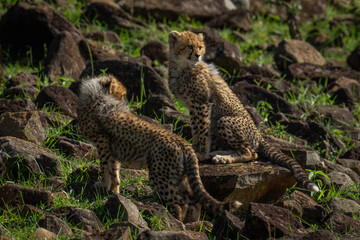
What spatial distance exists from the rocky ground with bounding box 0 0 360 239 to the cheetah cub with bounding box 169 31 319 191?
33 centimetres

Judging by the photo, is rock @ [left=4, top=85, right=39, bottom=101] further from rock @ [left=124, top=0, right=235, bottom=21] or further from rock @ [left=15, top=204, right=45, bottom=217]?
rock @ [left=124, top=0, right=235, bottom=21]

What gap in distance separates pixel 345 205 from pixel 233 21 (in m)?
8.02

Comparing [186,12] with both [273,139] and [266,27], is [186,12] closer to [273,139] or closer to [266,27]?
[266,27]

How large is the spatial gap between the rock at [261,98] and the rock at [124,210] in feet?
15.7

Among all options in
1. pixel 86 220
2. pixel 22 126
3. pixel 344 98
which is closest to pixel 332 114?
pixel 344 98

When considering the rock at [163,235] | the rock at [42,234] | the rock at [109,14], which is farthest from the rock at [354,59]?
the rock at [42,234]

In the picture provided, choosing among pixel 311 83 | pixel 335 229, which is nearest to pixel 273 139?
pixel 335 229

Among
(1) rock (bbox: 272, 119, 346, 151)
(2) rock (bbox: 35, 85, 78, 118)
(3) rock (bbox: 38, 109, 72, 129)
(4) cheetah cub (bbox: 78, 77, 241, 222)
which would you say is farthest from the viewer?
(1) rock (bbox: 272, 119, 346, 151)

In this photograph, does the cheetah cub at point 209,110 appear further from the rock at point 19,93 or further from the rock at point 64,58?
the rock at point 64,58

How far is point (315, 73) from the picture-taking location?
12.4 meters

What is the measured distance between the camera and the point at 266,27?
50.8 feet

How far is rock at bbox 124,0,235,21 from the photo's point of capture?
1427 centimetres

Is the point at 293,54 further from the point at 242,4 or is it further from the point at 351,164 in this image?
the point at 351,164

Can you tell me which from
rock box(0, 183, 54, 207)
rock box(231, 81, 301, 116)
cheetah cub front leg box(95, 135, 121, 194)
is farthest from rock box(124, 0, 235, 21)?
→ rock box(0, 183, 54, 207)
